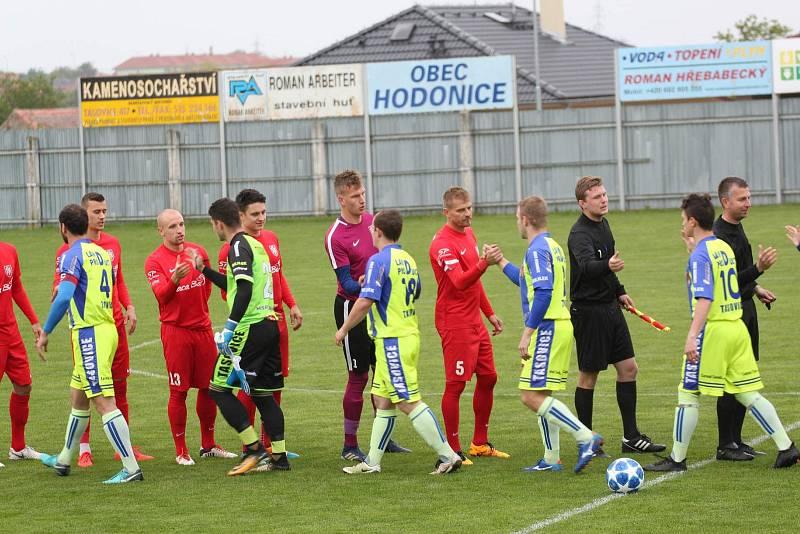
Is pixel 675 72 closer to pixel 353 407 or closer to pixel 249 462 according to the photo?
pixel 353 407

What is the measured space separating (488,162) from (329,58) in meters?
18.0

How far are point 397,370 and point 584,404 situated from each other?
180 centimetres

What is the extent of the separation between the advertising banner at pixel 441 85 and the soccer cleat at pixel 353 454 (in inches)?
1059

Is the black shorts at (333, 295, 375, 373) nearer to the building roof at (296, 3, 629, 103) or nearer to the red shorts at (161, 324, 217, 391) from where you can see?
the red shorts at (161, 324, 217, 391)

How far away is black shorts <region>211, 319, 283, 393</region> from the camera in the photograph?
32.8ft

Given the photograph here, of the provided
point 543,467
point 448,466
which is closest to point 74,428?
point 448,466

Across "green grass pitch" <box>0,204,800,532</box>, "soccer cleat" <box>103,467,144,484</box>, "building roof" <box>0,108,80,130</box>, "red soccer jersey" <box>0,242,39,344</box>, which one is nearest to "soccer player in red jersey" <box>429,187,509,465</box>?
"green grass pitch" <box>0,204,800,532</box>

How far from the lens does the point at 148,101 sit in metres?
39.5

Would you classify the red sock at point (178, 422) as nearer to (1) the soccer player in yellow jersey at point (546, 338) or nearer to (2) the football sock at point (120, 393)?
(2) the football sock at point (120, 393)

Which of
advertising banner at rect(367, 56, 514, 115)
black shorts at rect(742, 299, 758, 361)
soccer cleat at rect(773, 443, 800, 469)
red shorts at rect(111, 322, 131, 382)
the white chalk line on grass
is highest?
advertising banner at rect(367, 56, 514, 115)

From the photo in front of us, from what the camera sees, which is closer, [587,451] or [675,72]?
[587,451]

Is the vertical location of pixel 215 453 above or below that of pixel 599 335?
below

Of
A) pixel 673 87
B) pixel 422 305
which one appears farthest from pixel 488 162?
pixel 422 305

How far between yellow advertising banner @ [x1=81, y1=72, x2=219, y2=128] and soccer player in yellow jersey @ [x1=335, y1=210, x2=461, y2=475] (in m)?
30.2
